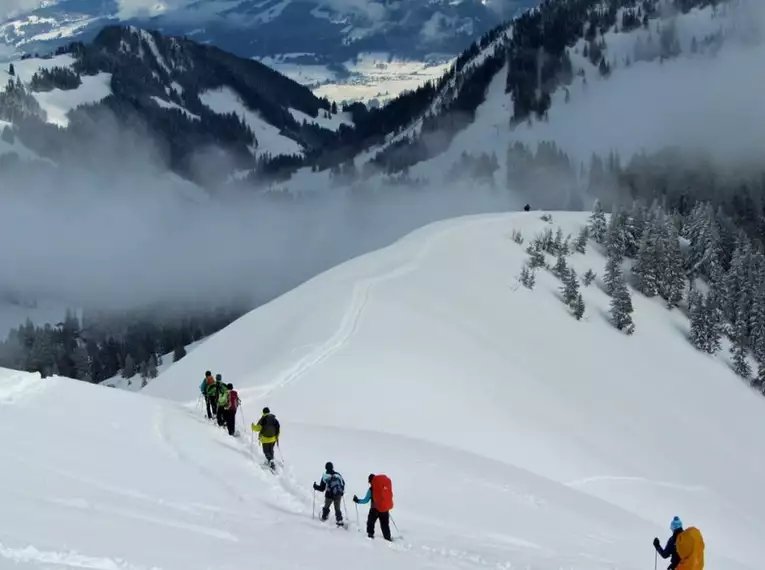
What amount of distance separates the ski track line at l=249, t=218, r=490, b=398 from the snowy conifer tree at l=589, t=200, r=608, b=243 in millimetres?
21816

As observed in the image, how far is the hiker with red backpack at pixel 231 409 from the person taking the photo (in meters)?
25.8

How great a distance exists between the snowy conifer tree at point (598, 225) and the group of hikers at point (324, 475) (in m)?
54.0

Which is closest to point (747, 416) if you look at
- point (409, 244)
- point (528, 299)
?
point (528, 299)

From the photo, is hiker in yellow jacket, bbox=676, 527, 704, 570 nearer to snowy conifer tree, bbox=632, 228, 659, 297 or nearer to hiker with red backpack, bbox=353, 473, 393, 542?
hiker with red backpack, bbox=353, 473, 393, 542

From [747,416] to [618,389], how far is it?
38.0 ft

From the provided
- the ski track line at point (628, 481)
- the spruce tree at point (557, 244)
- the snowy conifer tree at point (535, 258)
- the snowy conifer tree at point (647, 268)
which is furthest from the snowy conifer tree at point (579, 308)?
the ski track line at point (628, 481)

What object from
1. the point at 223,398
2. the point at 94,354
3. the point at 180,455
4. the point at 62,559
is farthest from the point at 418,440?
the point at 94,354

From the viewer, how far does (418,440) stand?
28422 millimetres

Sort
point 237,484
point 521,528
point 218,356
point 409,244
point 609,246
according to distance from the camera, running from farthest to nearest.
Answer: point 609,246, point 409,244, point 218,356, point 521,528, point 237,484

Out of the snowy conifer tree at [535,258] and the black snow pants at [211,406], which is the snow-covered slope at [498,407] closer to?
the black snow pants at [211,406]

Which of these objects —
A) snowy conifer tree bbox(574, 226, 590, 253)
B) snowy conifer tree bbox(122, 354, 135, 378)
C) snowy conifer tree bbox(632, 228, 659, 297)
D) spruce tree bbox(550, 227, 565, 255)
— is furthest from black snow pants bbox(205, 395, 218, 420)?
snowy conifer tree bbox(122, 354, 135, 378)

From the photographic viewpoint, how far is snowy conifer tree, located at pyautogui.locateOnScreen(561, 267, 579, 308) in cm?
5685

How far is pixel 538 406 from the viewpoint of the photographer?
121ft

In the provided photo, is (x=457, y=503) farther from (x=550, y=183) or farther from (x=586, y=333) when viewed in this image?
(x=550, y=183)
